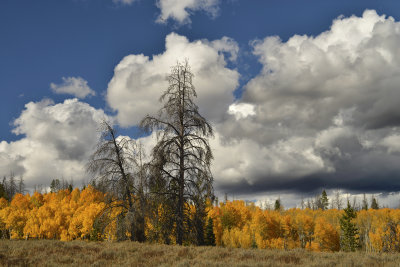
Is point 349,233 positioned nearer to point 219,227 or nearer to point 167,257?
point 219,227

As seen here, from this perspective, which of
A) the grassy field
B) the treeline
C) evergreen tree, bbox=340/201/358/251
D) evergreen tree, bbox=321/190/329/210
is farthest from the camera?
evergreen tree, bbox=321/190/329/210

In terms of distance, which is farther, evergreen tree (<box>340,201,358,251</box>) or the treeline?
evergreen tree (<box>340,201,358,251</box>)

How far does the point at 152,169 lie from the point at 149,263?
6373 millimetres

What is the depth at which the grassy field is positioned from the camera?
40.5ft

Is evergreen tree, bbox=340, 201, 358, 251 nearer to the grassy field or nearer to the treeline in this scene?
the treeline

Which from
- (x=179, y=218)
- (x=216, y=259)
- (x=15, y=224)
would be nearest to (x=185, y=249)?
(x=216, y=259)

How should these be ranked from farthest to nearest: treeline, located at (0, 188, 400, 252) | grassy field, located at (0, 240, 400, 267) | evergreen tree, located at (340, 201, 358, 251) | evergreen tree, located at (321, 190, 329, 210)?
evergreen tree, located at (321, 190, 329, 210), evergreen tree, located at (340, 201, 358, 251), treeline, located at (0, 188, 400, 252), grassy field, located at (0, 240, 400, 267)

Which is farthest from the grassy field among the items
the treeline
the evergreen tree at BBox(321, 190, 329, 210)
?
the evergreen tree at BBox(321, 190, 329, 210)

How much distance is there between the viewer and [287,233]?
3366 inches

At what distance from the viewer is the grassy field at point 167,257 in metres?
12.3

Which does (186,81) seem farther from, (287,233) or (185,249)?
(287,233)

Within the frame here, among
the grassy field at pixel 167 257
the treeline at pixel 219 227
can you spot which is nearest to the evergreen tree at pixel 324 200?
the treeline at pixel 219 227

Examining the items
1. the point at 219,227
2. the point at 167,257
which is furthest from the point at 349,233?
the point at 167,257

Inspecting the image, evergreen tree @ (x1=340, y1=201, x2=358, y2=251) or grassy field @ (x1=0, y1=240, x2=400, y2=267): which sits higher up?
grassy field @ (x1=0, y1=240, x2=400, y2=267)
